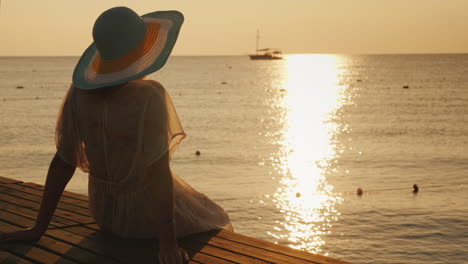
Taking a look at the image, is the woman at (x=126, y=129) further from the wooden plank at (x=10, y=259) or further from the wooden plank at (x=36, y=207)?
the wooden plank at (x=36, y=207)

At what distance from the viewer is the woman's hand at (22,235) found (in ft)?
12.7

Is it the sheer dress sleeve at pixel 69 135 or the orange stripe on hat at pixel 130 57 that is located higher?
the orange stripe on hat at pixel 130 57

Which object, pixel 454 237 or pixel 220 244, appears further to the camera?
pixel 454 237

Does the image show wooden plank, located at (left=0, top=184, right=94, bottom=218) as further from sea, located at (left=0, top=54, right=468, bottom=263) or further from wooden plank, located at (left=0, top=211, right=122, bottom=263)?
sea, located at (left=0, top=54, right=468, bottom=263)

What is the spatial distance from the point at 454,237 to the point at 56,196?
365 inches

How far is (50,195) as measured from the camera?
386cm

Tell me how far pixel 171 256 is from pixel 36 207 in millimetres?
1954

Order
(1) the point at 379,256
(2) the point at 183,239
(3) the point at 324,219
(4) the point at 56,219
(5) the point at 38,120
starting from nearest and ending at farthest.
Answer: (2) the point at 183,239
(4) the point at 56,219
(1) the point at 379,256
(3) the point at 324,219
(5) the point at 38,120

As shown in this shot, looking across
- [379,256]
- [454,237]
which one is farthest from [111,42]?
[454,237]

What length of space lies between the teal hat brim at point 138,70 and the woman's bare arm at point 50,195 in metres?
0.55

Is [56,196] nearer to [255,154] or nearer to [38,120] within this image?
[255,154]

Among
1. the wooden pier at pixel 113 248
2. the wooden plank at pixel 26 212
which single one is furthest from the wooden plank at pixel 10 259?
the wooden plank at pixel 26 212

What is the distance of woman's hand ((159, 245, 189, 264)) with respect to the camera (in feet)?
11.2

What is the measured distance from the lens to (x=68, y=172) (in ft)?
12.5
